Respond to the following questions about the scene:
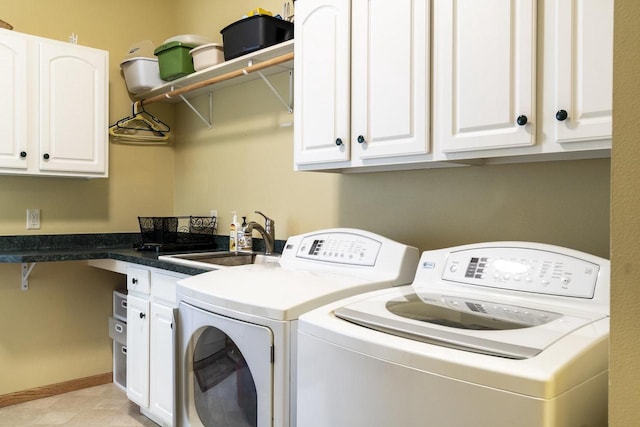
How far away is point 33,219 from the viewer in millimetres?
3066

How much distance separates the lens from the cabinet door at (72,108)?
2.77 meters

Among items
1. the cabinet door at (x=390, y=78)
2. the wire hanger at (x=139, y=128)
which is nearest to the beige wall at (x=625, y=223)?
the cabinet door at (x=390, y=78)

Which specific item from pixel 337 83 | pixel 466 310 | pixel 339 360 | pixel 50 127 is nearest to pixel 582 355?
pixel 466 310

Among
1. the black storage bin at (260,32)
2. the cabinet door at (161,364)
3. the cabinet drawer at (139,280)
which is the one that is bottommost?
the cabinet door at (161,364)

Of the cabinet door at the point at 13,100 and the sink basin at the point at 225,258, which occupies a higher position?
the cabinet door at the point at 13,100

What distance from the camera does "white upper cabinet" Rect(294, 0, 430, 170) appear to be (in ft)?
5.41

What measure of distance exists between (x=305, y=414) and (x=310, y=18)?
1.55 metres

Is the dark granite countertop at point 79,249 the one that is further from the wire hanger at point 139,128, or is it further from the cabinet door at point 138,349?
the wire hanger at point 139,128

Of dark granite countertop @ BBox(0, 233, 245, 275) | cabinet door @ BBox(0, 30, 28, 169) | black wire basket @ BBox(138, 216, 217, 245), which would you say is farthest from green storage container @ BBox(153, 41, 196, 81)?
dark granite countertop @ BBox(0, 233, 245, 275)

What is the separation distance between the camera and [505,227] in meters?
1.82

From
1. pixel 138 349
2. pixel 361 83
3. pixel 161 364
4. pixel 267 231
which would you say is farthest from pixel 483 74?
pixel 138 349

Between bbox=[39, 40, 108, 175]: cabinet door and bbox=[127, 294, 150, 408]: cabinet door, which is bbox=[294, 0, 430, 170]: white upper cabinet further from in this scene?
bbox=[39, 40, 108, 175]: cabinet door

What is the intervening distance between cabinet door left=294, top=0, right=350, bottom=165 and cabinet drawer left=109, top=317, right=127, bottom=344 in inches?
66.4

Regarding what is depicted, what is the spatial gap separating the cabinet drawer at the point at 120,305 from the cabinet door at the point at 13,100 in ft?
3.04
